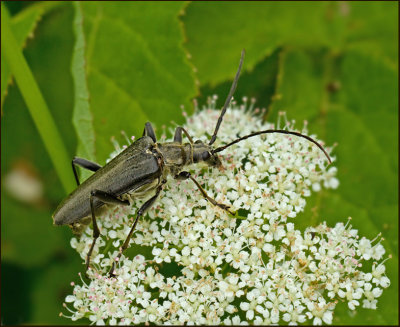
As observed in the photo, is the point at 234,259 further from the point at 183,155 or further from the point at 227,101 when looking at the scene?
the point at 227,101

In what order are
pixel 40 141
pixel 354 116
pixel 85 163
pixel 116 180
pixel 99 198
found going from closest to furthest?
pixel 99 198 < pixel 116 180 < pixel 85 163 < pixel 354 116 < pixel 40 141

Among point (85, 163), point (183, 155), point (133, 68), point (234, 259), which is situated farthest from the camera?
point (133, 68)

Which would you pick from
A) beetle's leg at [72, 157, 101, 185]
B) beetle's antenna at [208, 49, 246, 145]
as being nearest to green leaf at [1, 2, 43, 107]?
beetle's leg at [72, 157, 101, 185]

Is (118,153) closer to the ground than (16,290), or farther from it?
farther from it

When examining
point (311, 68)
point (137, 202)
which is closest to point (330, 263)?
point (137, 202)

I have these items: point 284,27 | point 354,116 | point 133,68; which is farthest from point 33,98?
point 354,116

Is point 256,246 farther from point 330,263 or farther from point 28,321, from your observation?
point 28,321

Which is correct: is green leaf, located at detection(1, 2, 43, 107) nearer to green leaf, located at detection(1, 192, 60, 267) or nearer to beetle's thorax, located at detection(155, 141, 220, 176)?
beetle's thorax, located at detection(155, 141, 220, 176)
